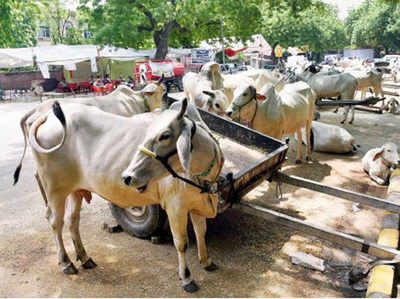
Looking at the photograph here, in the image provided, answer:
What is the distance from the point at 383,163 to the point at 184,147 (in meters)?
4.49

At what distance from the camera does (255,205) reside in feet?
10.6

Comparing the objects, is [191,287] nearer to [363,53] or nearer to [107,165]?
[107,165]

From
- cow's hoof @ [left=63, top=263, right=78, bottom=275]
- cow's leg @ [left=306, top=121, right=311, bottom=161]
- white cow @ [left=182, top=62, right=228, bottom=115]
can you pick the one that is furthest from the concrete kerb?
cow's leg @ [left=306, top=121, right=311, bottom=161]

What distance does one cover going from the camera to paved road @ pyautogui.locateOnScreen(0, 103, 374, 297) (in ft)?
10.3

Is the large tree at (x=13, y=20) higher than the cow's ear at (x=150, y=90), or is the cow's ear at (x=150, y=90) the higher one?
the large tree at (x=13, y=20)

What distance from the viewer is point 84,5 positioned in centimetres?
1752

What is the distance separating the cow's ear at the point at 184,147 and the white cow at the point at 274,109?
2.74m

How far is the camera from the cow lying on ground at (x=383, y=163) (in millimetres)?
5391

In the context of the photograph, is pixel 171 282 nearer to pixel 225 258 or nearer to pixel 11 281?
pixel 225 258

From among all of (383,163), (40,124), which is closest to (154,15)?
(383,163)

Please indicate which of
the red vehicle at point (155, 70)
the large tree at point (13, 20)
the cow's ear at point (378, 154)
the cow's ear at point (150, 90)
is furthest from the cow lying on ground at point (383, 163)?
the large tree at point (13, 20)

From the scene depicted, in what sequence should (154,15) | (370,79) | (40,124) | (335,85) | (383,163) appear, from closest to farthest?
(40,124) < (383,163) < (335,85) < (370,79) < (154,15)

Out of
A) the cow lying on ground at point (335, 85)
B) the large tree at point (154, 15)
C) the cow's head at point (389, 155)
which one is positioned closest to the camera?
the cow's head at point (389, 155)

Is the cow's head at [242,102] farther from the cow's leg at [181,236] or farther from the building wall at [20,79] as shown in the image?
the building wall at [20,79]
